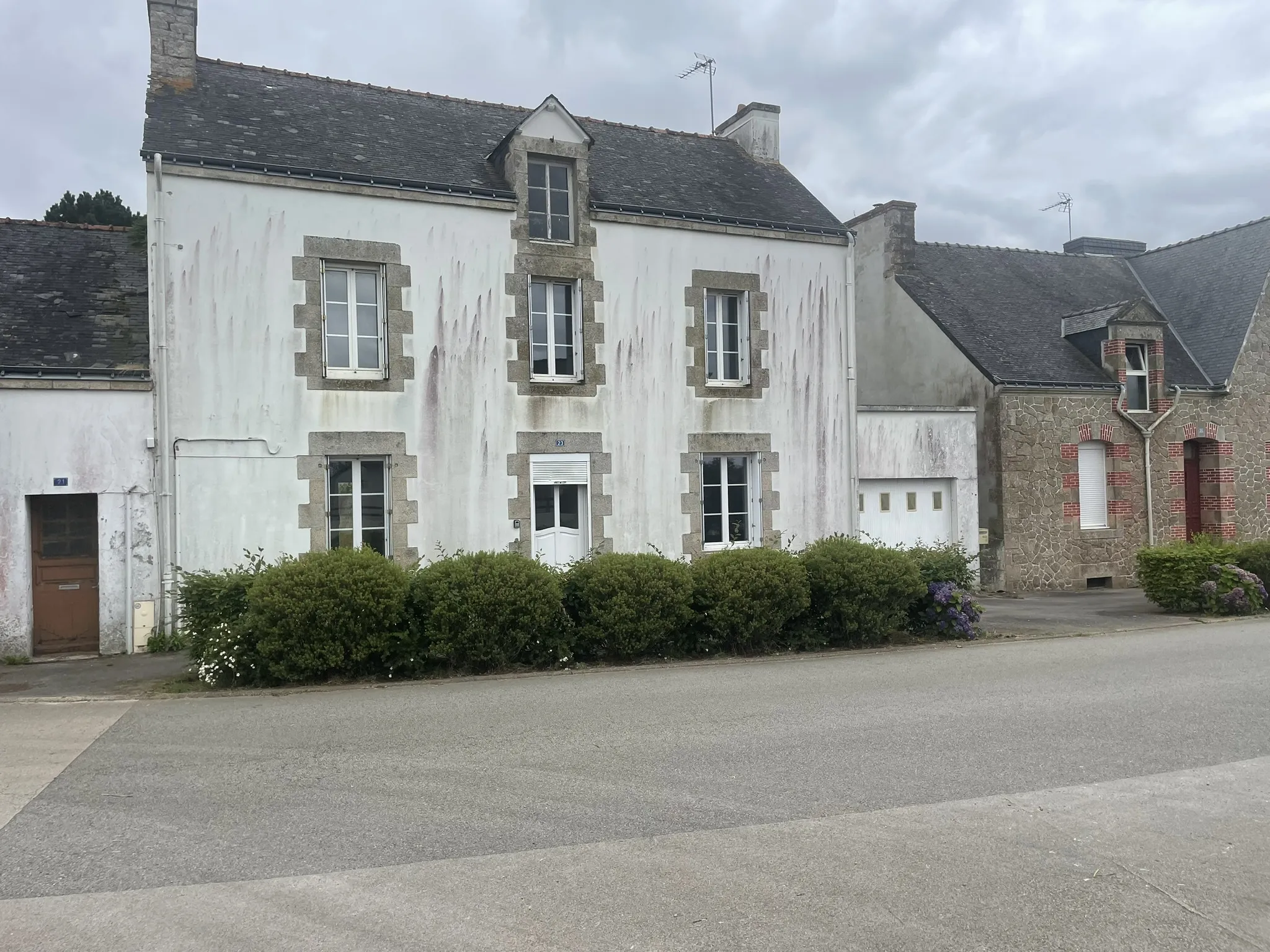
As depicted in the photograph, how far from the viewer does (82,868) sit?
4.68 m

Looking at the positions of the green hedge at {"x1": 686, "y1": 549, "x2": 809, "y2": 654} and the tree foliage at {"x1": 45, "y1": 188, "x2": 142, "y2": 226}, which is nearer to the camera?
the green hedge at {"x1": 686, "y1": 549, "x2": 809, "y2": 654}

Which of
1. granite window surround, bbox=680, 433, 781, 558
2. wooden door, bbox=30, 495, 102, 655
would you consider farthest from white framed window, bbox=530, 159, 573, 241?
wooden door, bbox=30, 495, 102, 655

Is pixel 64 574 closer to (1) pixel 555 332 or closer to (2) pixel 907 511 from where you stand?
(1) pixel 555 332

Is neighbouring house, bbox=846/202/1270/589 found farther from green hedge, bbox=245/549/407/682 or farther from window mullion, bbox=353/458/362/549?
green hedge, bbox=245/549/407/682

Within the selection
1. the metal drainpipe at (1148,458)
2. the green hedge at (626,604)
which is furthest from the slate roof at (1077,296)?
the green hedge at (626,604)

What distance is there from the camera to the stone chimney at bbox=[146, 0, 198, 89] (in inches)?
537

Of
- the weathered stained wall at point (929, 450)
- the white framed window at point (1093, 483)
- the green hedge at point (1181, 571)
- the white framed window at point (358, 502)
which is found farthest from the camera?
the white framed window at point (1093, 483)

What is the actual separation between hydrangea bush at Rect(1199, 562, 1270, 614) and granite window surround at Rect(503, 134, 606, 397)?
29.7 feet

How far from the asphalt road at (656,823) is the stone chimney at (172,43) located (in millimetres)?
8864

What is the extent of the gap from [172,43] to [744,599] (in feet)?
35.2

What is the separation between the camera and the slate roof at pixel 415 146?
12984mm

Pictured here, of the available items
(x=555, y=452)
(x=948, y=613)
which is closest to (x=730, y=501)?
(x=555, y=452)

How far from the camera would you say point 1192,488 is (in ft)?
67.1

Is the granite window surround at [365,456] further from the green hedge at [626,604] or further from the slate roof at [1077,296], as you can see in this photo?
the slate roof at [1077,296]
